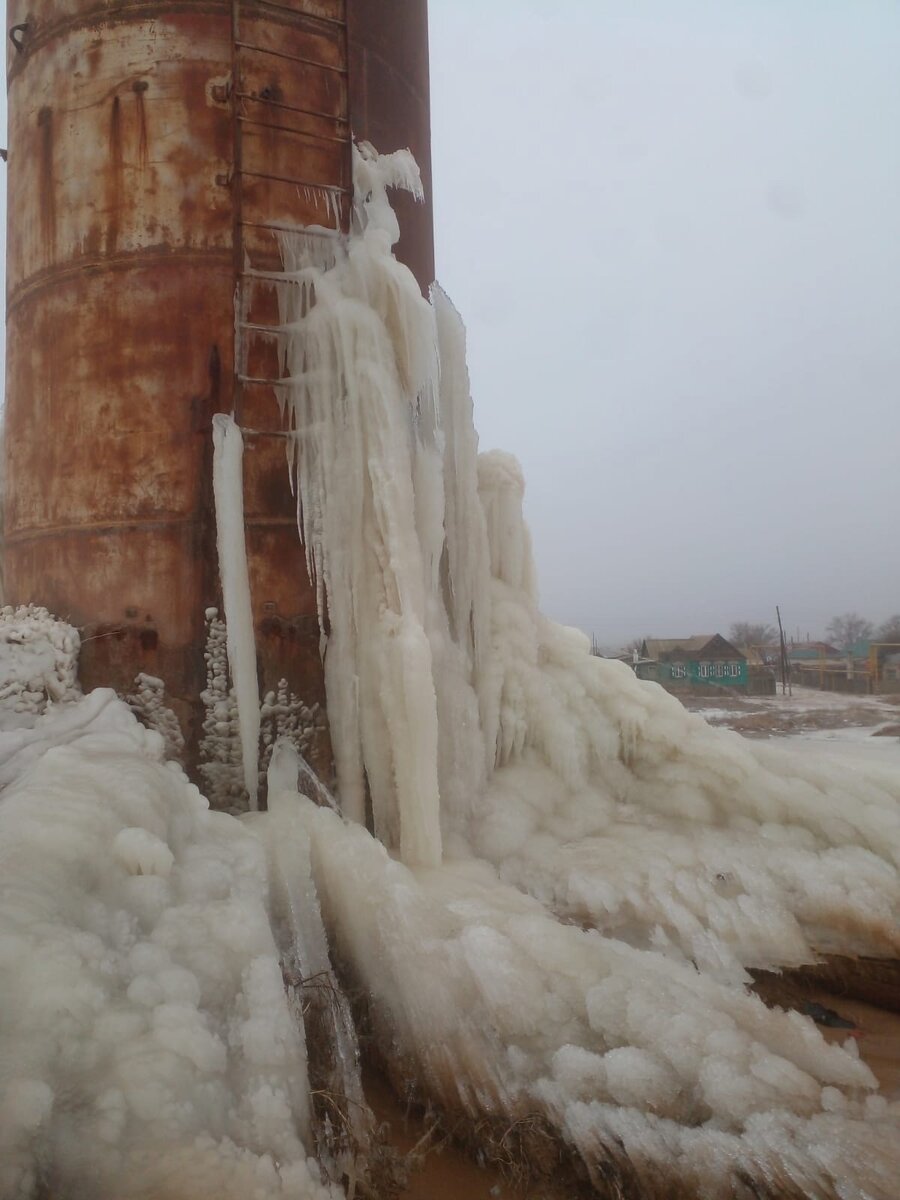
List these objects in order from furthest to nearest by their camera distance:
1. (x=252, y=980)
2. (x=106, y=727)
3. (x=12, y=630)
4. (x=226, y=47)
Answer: (x=226, y=47) < (x=12, y=630) < (x=106, y=727) < (x=252, y=980)

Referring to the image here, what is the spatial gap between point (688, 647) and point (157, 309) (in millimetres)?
33917

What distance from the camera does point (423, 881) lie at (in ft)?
14.3

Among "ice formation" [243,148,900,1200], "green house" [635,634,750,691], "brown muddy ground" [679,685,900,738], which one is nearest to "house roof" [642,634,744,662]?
"green house" [635,634,750,691]

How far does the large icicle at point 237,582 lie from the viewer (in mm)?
4832

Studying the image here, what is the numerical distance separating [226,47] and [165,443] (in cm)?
265

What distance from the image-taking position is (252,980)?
9.48ft

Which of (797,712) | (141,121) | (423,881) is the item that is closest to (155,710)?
(423,881)

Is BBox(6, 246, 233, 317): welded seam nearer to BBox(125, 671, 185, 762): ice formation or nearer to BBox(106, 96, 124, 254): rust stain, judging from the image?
BBox(106, 96, 124, 254): rust stain

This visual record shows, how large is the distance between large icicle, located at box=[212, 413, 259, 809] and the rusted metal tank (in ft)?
0.26

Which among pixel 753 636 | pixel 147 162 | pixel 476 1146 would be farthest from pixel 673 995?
pixel 753 636

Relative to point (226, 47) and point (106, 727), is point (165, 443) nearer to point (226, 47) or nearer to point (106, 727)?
point (106, 727)

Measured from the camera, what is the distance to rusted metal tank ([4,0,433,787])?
4.92m

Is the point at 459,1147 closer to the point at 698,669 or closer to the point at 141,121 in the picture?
the point at 141,121

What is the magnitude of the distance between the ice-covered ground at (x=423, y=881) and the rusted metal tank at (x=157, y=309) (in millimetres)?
226
